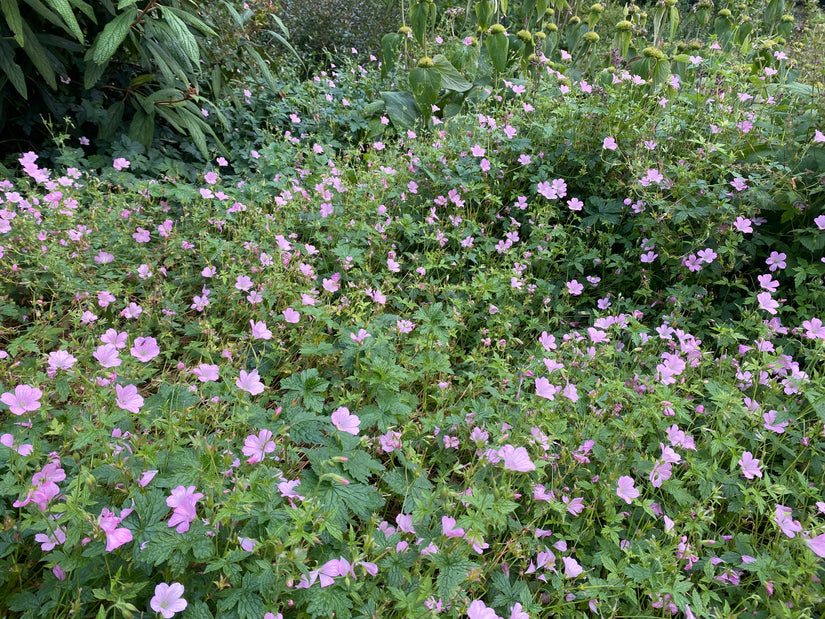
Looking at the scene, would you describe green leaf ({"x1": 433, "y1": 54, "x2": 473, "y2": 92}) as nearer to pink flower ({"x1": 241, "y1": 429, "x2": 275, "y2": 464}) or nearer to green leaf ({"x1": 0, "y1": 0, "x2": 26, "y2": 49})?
green leaf ({"x1": 0, "y1": 0, "x2": 26, "y2": 49})

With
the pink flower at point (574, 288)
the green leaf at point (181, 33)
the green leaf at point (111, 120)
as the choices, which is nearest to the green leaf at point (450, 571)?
the pink flower at point (574, 288)

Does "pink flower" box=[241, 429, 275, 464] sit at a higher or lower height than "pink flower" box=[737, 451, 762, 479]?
higher

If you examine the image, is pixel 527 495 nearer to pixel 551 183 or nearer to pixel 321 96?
pixel 551 183

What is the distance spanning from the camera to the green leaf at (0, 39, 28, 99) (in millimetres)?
2850

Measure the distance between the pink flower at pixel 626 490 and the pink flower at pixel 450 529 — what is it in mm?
564

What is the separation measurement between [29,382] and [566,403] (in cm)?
169

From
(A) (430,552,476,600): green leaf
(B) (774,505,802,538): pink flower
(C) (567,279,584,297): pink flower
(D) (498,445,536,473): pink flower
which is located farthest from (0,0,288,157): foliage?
(B) (774,505,802,538): pink flower

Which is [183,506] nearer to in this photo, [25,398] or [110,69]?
[25,398]

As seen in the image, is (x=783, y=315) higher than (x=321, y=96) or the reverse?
the reverse

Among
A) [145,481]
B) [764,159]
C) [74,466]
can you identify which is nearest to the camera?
[145,481]

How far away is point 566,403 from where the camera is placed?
6.25ft

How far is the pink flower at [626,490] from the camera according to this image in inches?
62.9

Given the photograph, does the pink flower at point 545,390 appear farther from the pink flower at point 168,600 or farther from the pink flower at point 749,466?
the pink flower at point 168,600

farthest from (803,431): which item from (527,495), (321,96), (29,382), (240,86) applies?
(240,86)
